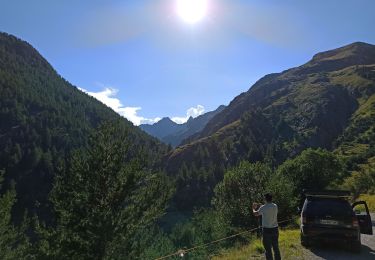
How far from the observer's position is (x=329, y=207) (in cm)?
1844

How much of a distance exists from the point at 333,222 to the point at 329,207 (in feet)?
2.25

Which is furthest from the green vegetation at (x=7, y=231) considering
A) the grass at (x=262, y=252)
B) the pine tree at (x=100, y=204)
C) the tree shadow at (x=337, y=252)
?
the tree shadow at (x=337, y=252)

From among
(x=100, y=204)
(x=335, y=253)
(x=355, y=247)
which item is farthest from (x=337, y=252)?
(x=100, y=204)

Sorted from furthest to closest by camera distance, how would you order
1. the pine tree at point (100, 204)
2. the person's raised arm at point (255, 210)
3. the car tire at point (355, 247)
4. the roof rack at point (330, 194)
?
1. the pine tree at point (100, 204)
2. the roof rack at point (330, 194)
3. the car tire at point (355, 247)
4. the person's raised arm at point (255, 210)

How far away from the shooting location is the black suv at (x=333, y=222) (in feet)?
58.7

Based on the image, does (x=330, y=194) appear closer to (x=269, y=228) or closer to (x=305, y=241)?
(x=305, y=241)

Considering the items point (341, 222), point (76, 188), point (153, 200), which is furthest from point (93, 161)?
point (341, 222)

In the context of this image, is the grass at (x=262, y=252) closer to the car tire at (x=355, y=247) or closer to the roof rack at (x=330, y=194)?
the car tire at (x=355, y=247)

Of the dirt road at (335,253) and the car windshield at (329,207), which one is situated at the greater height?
the car windshield at (329,207)

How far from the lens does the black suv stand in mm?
17891

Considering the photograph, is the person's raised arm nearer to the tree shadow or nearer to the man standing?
the man standing

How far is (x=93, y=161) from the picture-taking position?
73.8ft

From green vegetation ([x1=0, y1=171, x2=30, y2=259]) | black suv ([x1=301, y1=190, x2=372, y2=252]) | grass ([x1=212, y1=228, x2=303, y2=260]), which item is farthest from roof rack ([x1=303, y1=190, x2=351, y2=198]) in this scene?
green vegetation ([x1=0, y1=171, x2=30, y2=259])

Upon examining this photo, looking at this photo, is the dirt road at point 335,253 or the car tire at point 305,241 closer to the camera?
the dirt road at point 335,253
